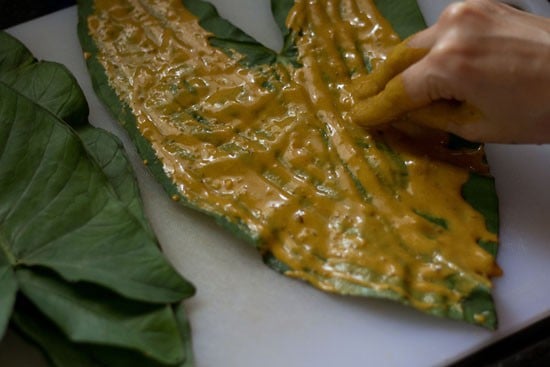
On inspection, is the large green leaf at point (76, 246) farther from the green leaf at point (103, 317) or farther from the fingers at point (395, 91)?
the fingers at point (395, 91)

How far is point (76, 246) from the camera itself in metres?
0.83

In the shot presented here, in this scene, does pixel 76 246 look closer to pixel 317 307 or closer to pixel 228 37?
pixel 317 307

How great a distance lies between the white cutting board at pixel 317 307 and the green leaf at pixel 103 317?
0.05 meters

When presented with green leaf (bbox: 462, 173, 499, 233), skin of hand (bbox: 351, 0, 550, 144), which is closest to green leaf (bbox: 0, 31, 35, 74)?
skin of hand (bbox: 351, 0, 550, 144)

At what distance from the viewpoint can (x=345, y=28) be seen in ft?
3.47

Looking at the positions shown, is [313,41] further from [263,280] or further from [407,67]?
[263,280]

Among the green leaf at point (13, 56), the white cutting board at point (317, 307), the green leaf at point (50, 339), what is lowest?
the white cutting board at point (317, 307)

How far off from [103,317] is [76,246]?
96 millimetres

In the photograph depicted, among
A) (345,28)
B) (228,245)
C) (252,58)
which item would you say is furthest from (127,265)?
(345,28)

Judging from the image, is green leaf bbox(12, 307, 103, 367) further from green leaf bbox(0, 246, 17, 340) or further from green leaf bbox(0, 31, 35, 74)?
green leaf bbox(0, 31, 35, 74)

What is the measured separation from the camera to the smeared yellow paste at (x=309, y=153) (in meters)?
0.85

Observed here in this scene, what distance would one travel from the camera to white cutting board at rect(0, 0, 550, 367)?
808 mm

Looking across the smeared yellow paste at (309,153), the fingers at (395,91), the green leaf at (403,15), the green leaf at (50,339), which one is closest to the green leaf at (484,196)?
the smeared yellow paste at (309,153)

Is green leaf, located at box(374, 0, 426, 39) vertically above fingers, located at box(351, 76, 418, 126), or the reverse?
green leaf, located at box(374, 0, 426, 39)
